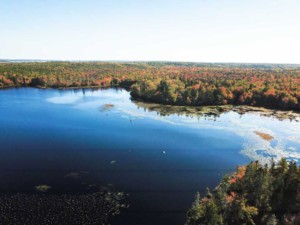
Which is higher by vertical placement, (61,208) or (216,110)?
(216,110)

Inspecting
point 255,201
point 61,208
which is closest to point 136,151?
point 61,208

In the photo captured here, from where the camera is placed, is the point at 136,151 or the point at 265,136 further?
the point at 265,136

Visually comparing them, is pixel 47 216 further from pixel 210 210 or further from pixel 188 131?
pixel 188 131

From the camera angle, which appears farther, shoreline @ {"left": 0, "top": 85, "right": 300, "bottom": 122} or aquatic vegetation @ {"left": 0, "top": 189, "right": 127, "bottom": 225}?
shoreline @ {"left": 0, "top": 85, "right": 300, "bottom": 122}

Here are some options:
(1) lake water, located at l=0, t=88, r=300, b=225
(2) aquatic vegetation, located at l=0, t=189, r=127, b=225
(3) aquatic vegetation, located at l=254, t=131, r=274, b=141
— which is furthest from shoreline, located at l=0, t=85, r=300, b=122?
(2) aquatic vegetation, located at l=0, t=189, r=127, b=225

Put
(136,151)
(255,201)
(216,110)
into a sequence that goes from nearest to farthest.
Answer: (255,201), (136,151), (216,110)

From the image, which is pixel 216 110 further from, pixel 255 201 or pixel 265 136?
pixel 255 201

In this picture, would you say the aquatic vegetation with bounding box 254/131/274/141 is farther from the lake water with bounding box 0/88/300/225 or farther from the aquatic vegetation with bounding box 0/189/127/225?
the aquatic vegetation with bounding box 0/189/127/225

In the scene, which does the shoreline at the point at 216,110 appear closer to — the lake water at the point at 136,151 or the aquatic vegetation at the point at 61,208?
the lake water at the point at 136,151
